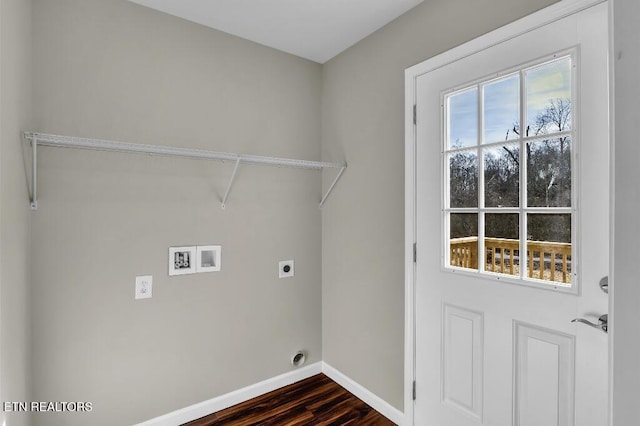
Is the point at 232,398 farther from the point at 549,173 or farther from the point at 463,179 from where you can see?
the point at 549,173

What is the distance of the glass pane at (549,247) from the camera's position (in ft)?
4.13

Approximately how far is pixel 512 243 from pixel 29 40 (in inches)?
94.5

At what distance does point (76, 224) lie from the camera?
5.37ft

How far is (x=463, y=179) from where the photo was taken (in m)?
1.62

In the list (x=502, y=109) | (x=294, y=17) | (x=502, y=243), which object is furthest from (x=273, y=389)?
(x=294, y=17)

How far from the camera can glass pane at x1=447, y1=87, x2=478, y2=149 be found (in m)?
1.58

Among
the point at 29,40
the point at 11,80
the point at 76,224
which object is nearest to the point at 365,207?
the point at 76,224

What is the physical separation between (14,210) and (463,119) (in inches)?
78.6

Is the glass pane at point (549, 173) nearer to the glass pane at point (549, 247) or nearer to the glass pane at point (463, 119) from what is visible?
the glass pane at point (549, 247)

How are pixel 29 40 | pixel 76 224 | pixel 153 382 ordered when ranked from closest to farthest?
pixel 29 40 < pixel 76 224 < pixel 153 382

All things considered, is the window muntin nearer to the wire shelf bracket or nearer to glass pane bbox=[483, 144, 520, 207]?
glass pane bbox=[483, 144, 520, 207]

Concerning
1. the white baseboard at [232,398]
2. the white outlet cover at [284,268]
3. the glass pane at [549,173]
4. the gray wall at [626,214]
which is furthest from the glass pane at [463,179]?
the white baseboard at [232,398]

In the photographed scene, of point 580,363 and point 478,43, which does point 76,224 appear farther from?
point 580,363

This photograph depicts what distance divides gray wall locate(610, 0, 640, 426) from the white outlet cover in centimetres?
214
